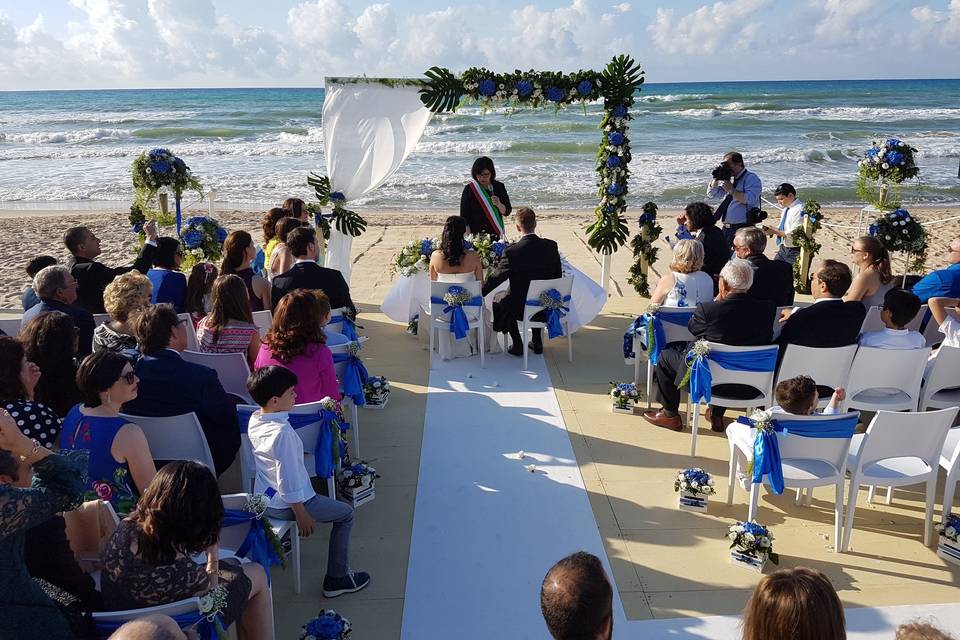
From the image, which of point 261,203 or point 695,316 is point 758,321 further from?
point 261,203

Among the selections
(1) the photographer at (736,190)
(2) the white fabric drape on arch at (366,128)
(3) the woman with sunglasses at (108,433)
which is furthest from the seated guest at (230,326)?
(1) the photographer at (736,190)

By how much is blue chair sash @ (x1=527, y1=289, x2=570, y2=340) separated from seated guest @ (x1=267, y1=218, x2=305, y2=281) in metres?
2.13

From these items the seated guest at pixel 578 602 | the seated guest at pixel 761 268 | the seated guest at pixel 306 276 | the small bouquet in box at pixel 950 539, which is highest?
the seated guest at pixel 761 268

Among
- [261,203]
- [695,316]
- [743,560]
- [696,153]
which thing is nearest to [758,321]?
[695,316]

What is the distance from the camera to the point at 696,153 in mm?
25594

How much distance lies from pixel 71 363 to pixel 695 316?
3852 mm

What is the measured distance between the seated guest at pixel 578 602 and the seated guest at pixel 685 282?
13.0 feet

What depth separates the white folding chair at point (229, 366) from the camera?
4668 mm

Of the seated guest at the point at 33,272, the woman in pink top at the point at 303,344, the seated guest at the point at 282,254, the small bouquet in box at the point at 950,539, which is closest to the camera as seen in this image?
the small bouquet in box at the point at 950,539

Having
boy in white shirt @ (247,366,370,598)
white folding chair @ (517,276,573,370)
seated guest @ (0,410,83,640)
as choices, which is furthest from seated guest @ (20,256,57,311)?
white folding chair @ (517,276,573,370)

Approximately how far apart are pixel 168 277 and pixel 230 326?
1.33 metres

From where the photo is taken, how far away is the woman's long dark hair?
2.55 metres

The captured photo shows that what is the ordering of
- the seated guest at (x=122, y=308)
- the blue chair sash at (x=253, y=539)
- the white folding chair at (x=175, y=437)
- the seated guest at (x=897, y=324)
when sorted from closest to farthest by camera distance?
the blue chair sash at (x=253, y=539), the white folding chair at (x=175, y=437), the seated guest at (x=122, y=308), the seated guest at (x=897, y=324)

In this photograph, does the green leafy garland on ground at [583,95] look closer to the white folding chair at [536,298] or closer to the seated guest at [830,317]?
the white folding chair at [536,298]
